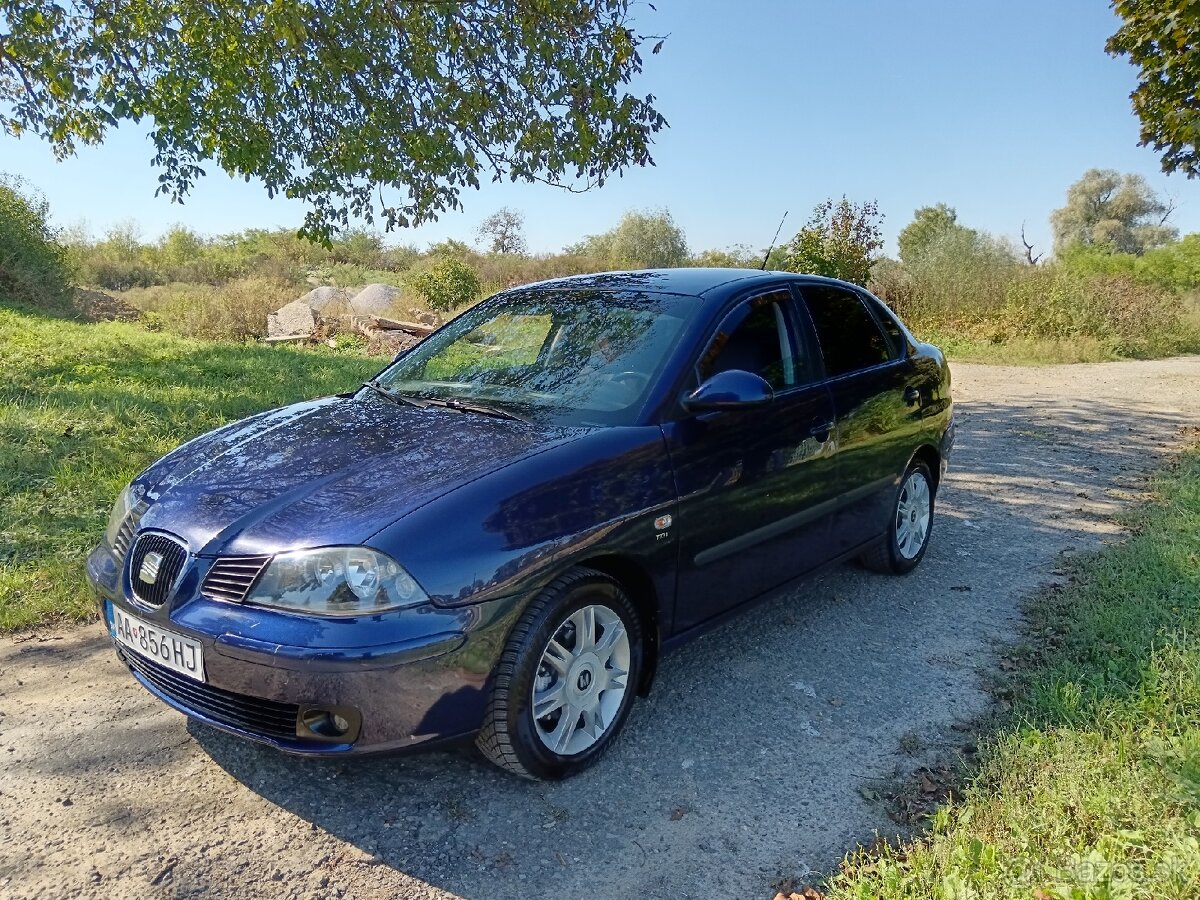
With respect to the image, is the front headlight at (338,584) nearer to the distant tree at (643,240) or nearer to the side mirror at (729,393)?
the side mirror at (729,393)

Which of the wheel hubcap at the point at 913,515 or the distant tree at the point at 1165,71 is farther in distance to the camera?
the distant tree at the point at 1165,71

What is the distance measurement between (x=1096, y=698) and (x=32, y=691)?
13.7ft

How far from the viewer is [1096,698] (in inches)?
128

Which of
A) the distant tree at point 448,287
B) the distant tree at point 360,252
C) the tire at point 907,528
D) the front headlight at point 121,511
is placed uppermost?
the distant tree at point 360,252

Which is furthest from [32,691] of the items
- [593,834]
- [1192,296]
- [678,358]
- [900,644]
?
[1192,296]

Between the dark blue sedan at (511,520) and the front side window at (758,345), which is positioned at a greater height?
the front side window at (758,345)

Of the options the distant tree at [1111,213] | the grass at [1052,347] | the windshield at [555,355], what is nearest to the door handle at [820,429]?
the windshield at [555,355]

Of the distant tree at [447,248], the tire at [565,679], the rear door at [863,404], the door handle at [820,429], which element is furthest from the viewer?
the distant tree at [447,248]

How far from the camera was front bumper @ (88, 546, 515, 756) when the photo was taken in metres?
2.42

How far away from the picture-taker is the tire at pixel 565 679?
8.74 ft

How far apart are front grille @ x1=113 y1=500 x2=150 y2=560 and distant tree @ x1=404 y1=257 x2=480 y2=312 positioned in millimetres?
17608

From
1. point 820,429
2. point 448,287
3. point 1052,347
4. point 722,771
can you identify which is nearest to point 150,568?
point 722,771

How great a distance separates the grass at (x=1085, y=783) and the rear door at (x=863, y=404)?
980mm

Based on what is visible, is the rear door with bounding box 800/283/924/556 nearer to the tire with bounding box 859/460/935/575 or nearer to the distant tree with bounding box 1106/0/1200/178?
the tire with bounding box 859/460/935/575
